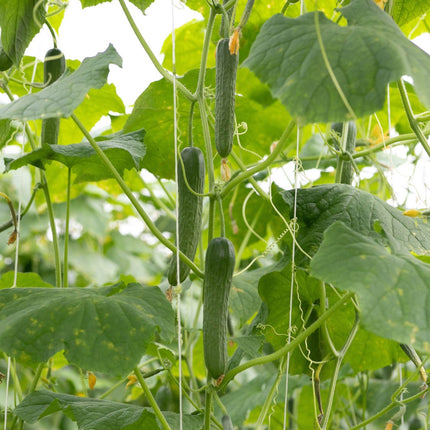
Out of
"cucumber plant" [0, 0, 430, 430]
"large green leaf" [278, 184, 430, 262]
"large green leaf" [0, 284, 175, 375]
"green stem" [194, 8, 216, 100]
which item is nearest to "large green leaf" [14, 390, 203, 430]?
"cucumber plant" [0, 0, 430, 430]

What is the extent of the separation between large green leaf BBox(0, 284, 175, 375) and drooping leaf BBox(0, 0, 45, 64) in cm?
44

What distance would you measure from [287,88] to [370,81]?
10 cm

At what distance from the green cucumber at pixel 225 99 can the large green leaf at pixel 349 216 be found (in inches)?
7.1

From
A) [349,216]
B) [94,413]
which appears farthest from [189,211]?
[94,413]

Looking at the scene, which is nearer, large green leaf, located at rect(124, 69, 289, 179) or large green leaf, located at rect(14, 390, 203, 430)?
large green leaf, located at rect(14, 390, 203, 430)

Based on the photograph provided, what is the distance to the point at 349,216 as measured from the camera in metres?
1.12

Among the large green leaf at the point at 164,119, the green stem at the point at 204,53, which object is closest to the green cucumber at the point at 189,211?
the green stem at the point at 204,53

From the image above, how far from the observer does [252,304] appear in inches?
61.4

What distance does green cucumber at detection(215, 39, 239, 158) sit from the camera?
1015mm

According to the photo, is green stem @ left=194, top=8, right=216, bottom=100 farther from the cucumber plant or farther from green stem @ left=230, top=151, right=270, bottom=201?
green stem @ left=230, top=151, right=270, bottom=201

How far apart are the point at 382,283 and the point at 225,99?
1.28 feet

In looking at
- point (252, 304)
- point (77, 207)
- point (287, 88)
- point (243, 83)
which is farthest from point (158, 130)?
point (77, 207)

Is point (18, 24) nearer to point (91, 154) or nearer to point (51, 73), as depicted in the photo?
point (51, 73)

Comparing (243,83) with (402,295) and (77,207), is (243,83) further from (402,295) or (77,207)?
(77,207)
